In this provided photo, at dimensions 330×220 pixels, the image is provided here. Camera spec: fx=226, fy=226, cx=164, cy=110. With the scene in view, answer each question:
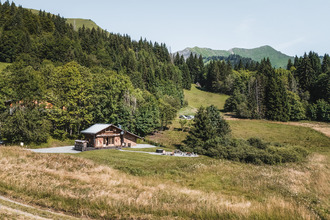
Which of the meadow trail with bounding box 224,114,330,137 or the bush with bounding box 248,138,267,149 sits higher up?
the meadow trail with bounding box 224,114,330,137

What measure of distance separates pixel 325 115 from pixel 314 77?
99.3ft

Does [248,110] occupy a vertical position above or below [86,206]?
above

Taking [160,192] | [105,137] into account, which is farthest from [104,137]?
[160,192]

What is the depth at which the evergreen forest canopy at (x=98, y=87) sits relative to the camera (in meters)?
46.9

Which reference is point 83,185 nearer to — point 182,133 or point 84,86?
point 84,86

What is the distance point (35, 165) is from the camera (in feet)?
66.5

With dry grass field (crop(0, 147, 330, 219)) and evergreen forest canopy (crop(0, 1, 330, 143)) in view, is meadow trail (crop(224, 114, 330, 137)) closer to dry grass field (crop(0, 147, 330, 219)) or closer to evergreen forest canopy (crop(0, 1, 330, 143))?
evergreen forest canopy (crop(0, 1, 330, 143))

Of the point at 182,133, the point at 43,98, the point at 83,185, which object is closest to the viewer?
the point at 83,185

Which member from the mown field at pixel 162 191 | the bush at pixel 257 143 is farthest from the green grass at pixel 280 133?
the mown field at pixel 162 191

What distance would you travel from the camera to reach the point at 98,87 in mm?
56312

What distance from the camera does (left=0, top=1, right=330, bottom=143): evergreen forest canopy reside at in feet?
154

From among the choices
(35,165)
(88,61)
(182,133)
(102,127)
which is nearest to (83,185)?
(35,165)

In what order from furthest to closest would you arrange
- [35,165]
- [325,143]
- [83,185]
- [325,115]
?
[325,115], [325,143], [35,165], [83,185]

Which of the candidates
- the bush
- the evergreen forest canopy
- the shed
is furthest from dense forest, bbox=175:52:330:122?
the shed
